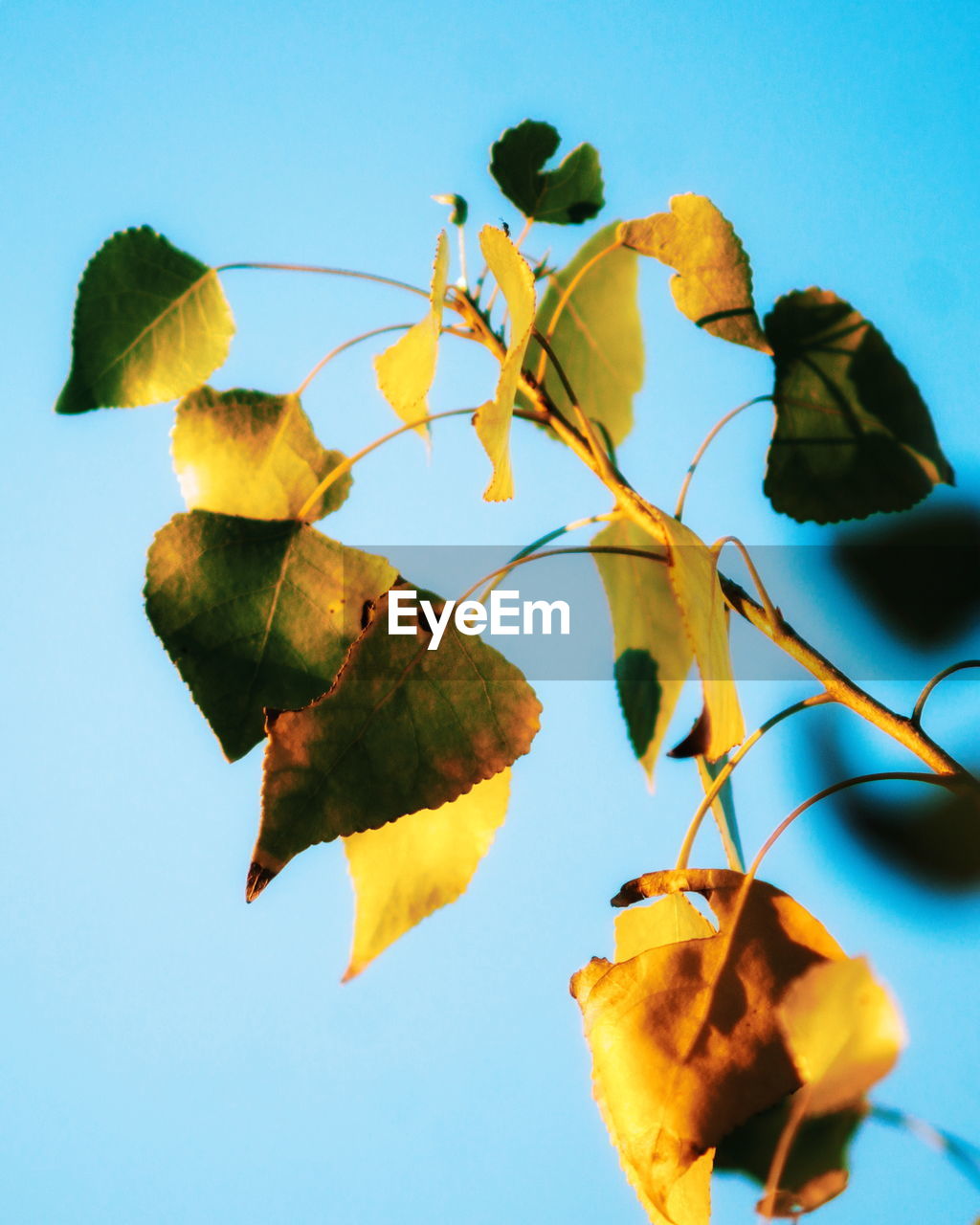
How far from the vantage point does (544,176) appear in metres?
0.29

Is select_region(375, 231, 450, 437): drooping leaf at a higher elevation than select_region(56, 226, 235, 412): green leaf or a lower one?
lower

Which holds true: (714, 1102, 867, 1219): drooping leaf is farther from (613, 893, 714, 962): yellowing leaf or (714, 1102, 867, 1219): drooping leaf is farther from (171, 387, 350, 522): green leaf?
(171, 387, 350, 522): green leaf

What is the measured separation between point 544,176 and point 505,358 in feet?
0.39

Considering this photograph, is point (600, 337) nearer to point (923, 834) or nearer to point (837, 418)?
point (837, 418)

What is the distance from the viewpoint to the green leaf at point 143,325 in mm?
274

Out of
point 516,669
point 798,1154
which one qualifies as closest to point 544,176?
point 516,669

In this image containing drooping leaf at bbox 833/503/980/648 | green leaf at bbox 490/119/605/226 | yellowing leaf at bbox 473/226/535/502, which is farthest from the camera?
drooping leaf at bbox 833/503/980/648

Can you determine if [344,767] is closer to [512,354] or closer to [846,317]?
[512,354]

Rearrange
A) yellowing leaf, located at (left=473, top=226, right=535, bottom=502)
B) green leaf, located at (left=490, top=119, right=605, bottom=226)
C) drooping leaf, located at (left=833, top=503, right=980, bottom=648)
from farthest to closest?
1. drooping leaf, located at (left=833, top=503, right=980, bottom=648)
2. green leaf, located at (left=490, top=119, right=605, bottom=226)
3. yellowing leaf, located at (left=473, top=226, right=535, bottom=502)

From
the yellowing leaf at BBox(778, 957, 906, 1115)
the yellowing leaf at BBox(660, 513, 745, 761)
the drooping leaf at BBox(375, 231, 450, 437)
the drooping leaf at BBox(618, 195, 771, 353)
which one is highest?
the drooping leaf at BBox(618, 195, 771, 353)

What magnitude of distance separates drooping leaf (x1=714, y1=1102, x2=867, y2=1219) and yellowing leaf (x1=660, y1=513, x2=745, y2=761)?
72 mm

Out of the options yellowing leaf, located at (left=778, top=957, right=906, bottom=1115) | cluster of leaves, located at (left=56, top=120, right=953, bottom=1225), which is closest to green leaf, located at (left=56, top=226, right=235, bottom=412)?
cluster of leaves, located at (left=56, top=120, right=953, bottom=1225)

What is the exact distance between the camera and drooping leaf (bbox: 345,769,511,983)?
0.22 meters

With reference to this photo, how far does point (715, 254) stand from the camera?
0.83ft
